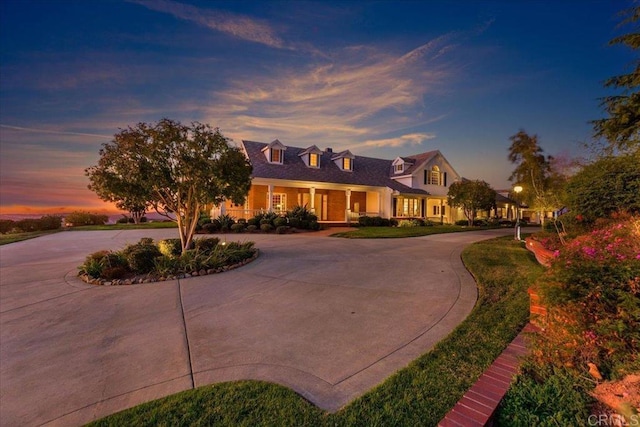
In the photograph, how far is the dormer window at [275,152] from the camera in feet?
75.4

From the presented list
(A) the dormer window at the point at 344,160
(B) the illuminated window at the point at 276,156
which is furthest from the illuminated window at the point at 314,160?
(B) the illuminated window at the point at 276,156

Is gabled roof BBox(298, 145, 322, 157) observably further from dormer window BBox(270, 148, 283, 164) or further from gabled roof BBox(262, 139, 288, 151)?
dormer window BBox(270, 148, 283, 164)

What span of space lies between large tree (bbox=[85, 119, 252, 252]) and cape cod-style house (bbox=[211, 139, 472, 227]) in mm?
10570

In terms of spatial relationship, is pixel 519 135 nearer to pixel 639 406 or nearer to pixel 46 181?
pixel 639 406

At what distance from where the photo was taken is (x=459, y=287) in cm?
604

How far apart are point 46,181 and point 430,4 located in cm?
2196

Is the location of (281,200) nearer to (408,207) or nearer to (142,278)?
(408,207)

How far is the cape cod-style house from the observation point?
22.3 m

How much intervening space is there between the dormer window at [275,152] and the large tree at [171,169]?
1353 centimetres

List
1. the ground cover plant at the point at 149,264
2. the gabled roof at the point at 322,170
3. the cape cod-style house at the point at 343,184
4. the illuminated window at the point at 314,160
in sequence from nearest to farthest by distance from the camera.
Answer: the ground cover plant at the point at 149,264 → the gabled roof at the point at 322,170 → the cape cod-style house at the point at 343,184 → the illuminated window at the point at 314,160

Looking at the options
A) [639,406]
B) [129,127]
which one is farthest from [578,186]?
[129,127]

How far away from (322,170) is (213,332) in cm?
2163

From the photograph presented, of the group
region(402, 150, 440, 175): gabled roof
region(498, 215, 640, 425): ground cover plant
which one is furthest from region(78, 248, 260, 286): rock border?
region(402, 150, 440, 175): gabled roof

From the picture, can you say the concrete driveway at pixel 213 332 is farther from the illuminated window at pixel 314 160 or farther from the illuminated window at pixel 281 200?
the illuminated window at pixel 314 160
